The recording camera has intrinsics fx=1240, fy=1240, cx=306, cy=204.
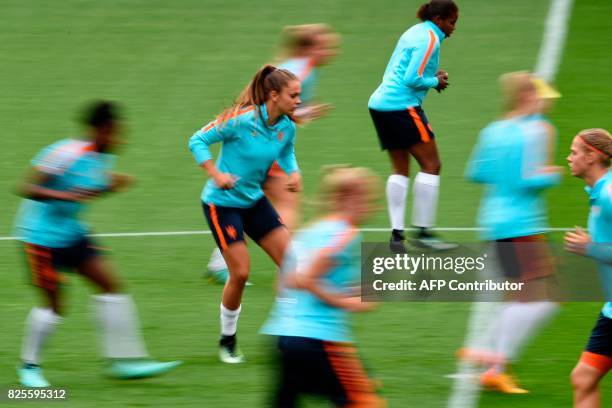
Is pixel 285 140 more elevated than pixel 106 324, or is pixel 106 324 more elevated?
pixel 285 140

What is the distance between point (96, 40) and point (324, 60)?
9.31m

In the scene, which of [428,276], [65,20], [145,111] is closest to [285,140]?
[428,276]

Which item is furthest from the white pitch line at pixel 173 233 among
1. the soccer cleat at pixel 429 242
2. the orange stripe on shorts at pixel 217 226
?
the orange stripe on shorts at pixel 217 226

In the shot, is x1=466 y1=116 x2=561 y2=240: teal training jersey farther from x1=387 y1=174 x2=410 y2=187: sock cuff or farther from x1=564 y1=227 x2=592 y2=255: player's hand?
x1=387 y1=174 x2=410 y2=187: sock cuff

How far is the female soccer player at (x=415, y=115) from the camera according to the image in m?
11.4

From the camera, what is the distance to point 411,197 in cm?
1347

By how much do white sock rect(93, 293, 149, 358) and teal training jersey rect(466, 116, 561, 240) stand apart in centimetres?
246

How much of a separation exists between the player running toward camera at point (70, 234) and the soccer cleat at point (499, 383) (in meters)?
2.32

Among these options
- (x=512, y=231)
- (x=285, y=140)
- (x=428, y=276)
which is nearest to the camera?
(x=512, y=231)

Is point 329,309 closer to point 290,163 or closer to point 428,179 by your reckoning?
point 290,163

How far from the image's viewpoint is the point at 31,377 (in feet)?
26.3

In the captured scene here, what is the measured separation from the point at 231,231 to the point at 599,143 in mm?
2695

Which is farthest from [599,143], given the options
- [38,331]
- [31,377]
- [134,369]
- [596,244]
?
[31,377]

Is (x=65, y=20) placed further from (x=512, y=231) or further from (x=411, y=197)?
(x=512, y=231)
